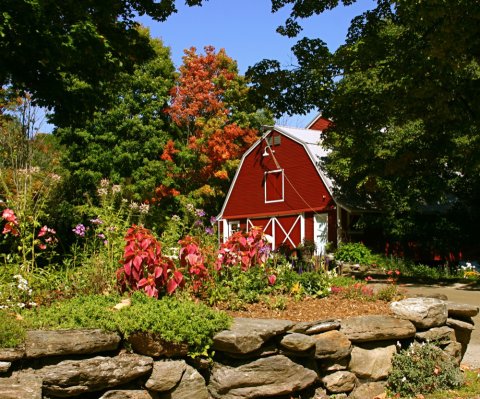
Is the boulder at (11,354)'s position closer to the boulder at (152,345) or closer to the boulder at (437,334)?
the boulder at (152,345)

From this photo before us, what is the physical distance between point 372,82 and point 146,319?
13550mm

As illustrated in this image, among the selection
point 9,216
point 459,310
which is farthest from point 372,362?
point 9,216

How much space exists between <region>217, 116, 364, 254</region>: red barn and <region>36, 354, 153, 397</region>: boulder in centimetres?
1914

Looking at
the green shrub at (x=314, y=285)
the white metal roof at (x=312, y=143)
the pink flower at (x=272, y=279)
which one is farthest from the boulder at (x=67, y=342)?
the white metal roof at (x=312, y=143)

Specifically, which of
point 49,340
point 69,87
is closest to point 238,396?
point 49,340

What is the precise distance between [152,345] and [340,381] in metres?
2.05

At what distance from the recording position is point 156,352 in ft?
15.4

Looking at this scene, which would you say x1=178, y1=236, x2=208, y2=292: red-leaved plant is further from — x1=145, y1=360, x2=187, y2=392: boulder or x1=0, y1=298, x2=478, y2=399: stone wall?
x1=145, y1=360, x2=187, y2=392: boulder

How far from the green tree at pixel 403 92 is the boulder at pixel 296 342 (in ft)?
19.2

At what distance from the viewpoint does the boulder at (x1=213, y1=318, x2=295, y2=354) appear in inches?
191

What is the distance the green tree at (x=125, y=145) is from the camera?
87.8 ft

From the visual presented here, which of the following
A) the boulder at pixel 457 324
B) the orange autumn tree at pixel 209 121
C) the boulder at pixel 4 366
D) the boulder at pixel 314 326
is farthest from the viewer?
the orange autumn tree at pixel 209 121

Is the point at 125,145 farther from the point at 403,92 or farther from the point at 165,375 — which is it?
the point at 165,375

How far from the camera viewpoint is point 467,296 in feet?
43.8
